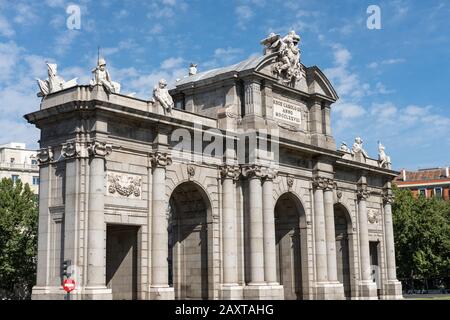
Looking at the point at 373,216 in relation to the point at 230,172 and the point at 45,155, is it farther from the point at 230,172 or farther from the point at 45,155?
the point at 45,155

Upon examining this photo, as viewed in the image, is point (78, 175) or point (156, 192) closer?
point (78, 175)

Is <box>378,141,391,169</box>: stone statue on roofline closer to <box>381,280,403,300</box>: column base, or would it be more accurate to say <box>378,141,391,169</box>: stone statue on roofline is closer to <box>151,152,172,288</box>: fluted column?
<box>381,280,403,300</box>: column base

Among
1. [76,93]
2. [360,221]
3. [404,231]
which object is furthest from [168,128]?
[404,231]

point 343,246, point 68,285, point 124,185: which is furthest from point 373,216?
point 68,285

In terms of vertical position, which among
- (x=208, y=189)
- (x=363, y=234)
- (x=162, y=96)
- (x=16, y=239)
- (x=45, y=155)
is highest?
(x=162, y=96)

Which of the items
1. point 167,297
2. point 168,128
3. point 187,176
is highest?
point 168,128

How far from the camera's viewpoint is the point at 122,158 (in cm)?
3359

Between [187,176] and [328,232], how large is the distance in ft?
42.9

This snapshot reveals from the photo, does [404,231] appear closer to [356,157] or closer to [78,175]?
[356,157]

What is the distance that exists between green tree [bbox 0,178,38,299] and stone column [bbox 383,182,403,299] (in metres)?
30.7

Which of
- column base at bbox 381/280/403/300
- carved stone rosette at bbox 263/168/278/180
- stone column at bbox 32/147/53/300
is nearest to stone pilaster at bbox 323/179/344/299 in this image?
carved stone rosette at bbox 263/168/278/180

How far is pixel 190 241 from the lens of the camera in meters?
39.3

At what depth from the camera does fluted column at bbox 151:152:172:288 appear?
33.7 m

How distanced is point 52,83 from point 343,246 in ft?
89.5
